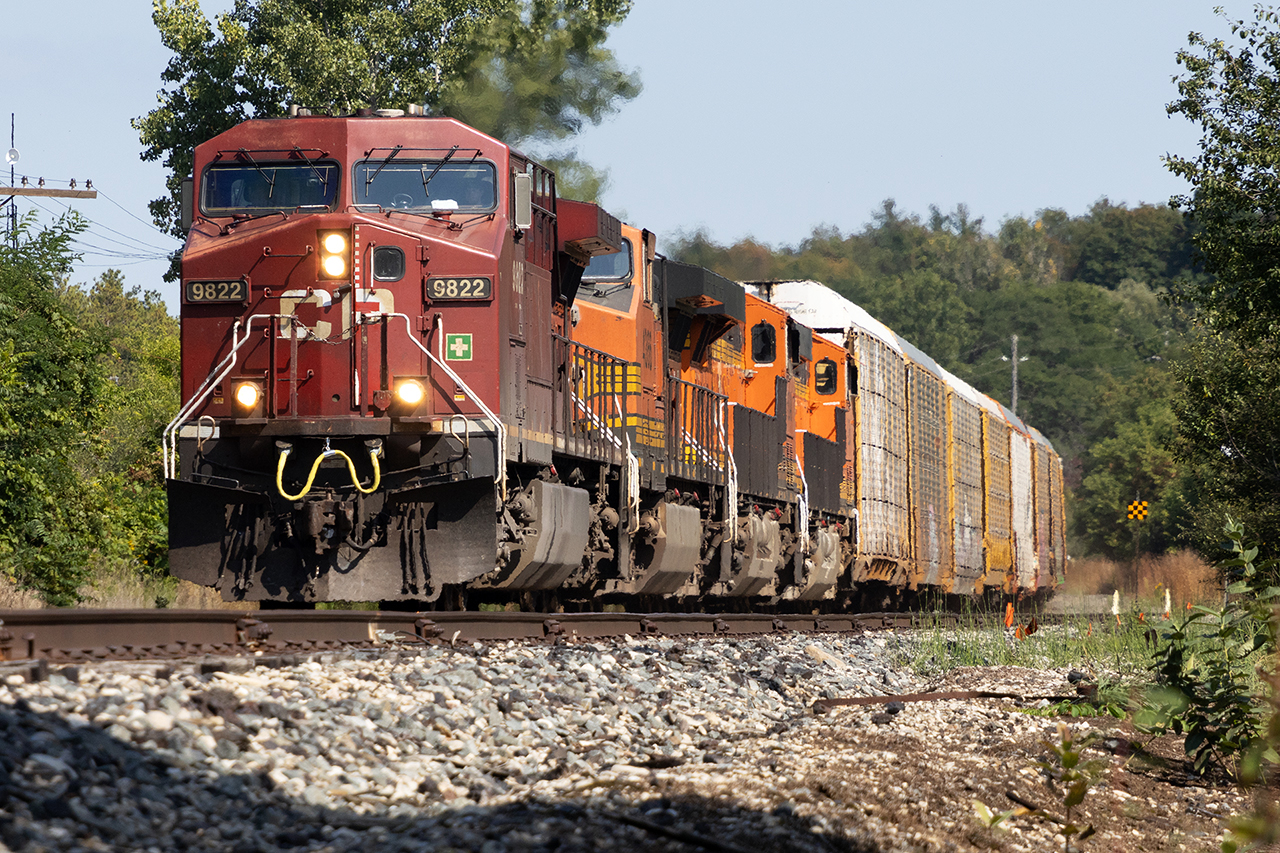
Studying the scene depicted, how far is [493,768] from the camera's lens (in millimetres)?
5457

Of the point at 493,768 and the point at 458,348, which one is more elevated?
the point at 458,348

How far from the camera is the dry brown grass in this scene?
2777cm

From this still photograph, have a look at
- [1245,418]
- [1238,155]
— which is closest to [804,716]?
[1238,155]

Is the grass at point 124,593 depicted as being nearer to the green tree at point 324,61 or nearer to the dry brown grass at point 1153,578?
the green tree at point 324,61

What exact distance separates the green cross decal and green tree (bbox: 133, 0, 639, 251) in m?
16.5

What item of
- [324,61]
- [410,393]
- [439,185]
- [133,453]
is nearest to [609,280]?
[439,185]

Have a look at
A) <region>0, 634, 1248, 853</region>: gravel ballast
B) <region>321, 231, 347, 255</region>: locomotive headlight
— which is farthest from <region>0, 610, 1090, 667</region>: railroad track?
<region>321, 231, 347, 255</region>: locomotive headlight

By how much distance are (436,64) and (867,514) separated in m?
13.2

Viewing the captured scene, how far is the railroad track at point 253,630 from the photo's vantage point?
5.85 metres

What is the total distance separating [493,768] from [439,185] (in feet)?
18.8

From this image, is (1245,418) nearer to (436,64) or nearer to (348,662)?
(436,64)

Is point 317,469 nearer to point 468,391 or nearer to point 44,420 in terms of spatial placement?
point 468,391

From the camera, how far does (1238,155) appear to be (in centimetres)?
1869

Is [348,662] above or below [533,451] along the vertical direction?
below
